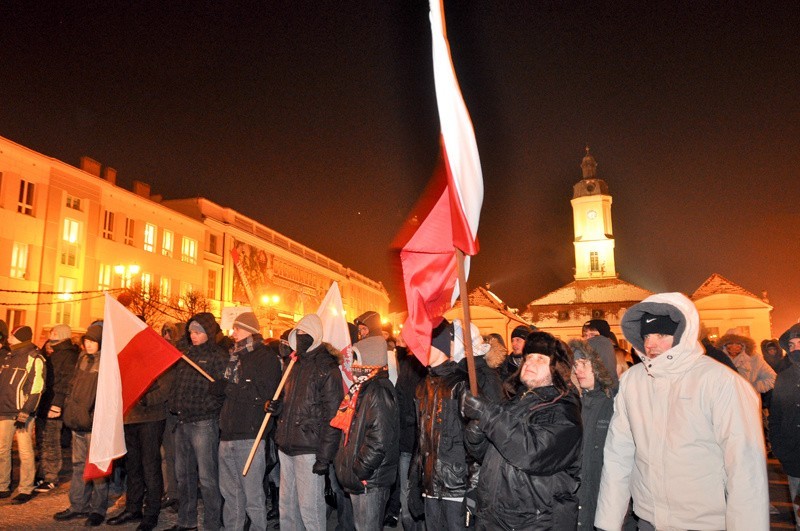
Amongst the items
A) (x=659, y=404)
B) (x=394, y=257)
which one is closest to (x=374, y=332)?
(x=394, y=257)

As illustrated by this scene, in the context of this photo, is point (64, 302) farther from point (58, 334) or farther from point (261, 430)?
point (261, 430)

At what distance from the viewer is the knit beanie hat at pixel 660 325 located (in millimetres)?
3736

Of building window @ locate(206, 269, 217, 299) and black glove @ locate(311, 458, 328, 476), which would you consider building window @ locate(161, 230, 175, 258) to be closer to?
building window @ locate(206, 269, 217, 299)

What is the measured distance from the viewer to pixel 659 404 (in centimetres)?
366

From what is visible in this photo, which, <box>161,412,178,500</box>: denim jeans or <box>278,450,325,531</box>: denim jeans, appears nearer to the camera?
<box>278,450,325,531</box>: denim jeans

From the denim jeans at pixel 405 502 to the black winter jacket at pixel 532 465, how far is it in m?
2.16

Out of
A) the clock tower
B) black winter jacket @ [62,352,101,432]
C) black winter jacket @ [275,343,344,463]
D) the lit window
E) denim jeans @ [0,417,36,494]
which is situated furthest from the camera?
the clock tower

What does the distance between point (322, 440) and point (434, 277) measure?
224 cm

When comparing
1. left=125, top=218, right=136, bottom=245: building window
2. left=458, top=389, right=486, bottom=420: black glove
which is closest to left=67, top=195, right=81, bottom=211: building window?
left=125, top=218, right=136, bottom=245: building window

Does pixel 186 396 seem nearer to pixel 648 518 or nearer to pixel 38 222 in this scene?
pixel 648 518

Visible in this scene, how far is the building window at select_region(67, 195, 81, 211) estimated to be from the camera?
35.1 m

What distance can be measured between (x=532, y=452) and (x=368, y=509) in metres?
2.32

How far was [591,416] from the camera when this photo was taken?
487 cm

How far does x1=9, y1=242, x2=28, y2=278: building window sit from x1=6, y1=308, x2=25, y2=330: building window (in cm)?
177
